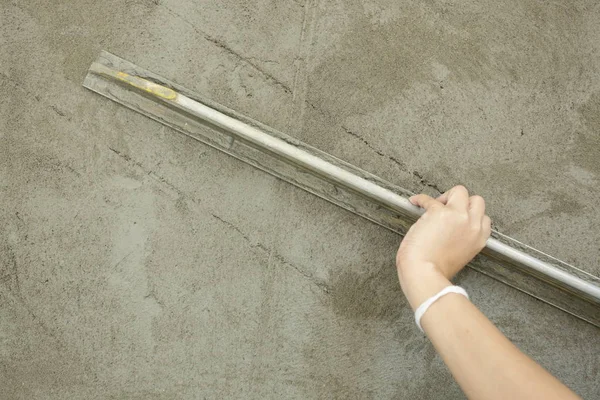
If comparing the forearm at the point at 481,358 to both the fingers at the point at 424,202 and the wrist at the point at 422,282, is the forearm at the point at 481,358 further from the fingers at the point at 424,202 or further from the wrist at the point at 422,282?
the fingers at the point at 424,202

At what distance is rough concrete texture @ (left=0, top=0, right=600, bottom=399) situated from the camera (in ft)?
4.58

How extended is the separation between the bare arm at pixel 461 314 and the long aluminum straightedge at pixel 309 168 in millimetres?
152

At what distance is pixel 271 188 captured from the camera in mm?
1429

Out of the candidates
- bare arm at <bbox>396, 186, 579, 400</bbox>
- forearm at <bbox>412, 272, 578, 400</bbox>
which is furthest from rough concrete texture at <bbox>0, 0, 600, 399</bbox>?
forearm at <bbox>412, 272, 578, 400</bbox>

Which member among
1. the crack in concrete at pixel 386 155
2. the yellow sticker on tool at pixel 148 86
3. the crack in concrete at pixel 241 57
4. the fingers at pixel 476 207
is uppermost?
the fingers at pixel 476 207

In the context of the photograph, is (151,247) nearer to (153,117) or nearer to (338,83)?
(153,117)

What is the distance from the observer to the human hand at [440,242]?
43.6 inches

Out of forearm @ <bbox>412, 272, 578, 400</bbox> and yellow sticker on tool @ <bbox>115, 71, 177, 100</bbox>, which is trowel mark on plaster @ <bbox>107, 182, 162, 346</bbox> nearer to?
yellow sticker on tool @ <bbox>115, 71, 177, 100</bbox>

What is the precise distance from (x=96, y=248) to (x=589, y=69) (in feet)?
5.04

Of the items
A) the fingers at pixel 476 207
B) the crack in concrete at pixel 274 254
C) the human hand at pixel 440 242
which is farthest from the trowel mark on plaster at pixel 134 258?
the fingers at pixel 476 207

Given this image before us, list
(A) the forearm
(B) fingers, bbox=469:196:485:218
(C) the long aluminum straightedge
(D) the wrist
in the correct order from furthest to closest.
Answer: (C) the long aluminum straightedge < (B) fingers, bbox=469:196:485:218 < (D) the wrist < (A) the forearm

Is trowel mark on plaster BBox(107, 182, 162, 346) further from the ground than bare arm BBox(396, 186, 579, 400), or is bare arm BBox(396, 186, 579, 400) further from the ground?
bare arm BBox(396, 186, 579, 400)

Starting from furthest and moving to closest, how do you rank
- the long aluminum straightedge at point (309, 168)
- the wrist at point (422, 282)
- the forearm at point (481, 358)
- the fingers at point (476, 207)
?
the long aluminum straightedge at point (309, 168) → the fingers at point (476, 207) → the wrist at point (422, 282) → the forearm at point (481, 358)

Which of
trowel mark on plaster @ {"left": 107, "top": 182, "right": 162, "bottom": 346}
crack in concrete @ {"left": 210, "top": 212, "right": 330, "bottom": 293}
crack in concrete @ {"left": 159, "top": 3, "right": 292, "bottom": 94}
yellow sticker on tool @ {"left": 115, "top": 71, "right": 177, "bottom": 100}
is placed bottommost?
trowel mark on plaster @ {"left": 107, "top": 182, "right": 162, "bottom": 346}
